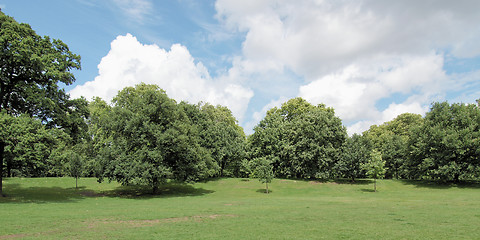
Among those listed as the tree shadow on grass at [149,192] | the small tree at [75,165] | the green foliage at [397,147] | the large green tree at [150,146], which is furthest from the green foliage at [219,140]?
the green foliage at [397,147]

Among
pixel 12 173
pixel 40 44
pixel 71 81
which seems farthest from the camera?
pixel 12 173

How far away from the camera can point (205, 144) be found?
169 feet

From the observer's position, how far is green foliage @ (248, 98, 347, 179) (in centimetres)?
5009

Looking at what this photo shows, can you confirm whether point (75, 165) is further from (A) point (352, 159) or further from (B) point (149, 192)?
(A) point (352, 159)

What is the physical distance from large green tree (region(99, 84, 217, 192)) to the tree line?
0.40 ft

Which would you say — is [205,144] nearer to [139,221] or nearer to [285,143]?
[285,143]

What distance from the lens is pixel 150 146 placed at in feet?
113

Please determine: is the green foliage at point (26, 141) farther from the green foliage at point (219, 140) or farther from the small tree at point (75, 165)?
the green foliage at point (219, 140)

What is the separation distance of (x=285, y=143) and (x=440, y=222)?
38.0 m

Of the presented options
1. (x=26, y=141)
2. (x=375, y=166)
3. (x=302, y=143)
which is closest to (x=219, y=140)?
(x=302, y=143)

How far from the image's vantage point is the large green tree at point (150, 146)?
1270 inches

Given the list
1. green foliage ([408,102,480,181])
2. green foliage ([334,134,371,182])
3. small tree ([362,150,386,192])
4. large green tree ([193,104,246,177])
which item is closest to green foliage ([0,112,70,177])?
large green tree ([193,104,246,177])

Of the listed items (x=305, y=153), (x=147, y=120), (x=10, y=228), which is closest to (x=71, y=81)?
(x=147, y=120)

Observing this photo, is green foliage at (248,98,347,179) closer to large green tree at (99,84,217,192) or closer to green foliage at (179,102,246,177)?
green foliage at (179,102,246,177)
